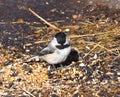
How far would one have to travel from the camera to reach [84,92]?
5793 millimetres

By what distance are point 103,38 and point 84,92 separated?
54.8 inches

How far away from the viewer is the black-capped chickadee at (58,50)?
5906 millimetres

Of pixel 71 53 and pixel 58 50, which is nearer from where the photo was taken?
pixel 58 50

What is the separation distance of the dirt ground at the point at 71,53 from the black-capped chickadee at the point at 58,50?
0.26 metres

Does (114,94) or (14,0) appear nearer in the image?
(114,94)

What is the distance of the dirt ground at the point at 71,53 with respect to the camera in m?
5.93

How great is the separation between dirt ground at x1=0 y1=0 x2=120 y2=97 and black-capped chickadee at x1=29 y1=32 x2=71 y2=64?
0.26 meters

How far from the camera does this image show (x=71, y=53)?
665 centimetres

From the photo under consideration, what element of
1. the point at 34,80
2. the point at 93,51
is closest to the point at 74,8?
the point at 93,51

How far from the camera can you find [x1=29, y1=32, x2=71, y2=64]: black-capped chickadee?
591 centimetres

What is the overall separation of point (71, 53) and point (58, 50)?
0.75 metres

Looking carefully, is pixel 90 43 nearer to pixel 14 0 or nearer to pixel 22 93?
pixel 22 93

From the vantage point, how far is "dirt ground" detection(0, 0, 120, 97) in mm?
5930

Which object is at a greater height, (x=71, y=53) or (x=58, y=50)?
(x=58, y=50)
